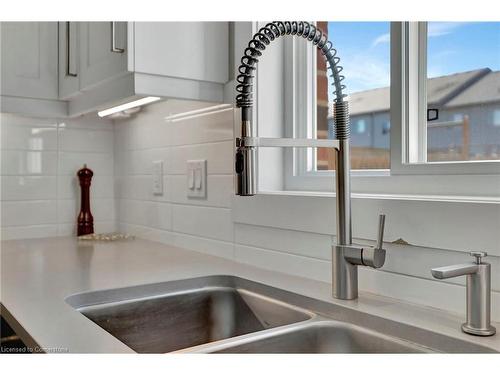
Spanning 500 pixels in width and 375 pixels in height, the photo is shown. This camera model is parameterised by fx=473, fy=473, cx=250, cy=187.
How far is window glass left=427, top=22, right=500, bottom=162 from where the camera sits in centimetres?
101

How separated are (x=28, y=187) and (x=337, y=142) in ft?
4.85

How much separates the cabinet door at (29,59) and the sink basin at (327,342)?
4.36ft

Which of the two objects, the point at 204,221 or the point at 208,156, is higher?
the point at 208,156

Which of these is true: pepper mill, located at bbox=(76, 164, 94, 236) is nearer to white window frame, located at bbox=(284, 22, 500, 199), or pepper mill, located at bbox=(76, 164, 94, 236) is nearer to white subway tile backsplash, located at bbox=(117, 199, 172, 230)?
white subway tile backsplash, located at bbox=(117, 199, 172, 230)

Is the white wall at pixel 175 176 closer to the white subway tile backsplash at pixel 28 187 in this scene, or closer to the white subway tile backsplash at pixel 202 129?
the white subway tile backsplash at pixel 202 129

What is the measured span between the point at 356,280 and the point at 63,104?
1.33 m

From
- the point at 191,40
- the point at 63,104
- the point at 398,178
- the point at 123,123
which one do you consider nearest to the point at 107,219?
the point at 123,123

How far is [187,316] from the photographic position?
3.89 feet

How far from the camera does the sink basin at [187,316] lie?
1.07 m

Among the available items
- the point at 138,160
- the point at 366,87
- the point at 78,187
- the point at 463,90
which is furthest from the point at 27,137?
the point at 463,90

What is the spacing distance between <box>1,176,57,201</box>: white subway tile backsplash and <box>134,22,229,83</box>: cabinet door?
3.17ft

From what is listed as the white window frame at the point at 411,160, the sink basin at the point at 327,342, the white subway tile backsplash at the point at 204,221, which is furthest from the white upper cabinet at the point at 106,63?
the sink basin at the point at 327,342

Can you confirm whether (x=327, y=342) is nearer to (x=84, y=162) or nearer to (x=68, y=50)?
(x=68, y=50)
